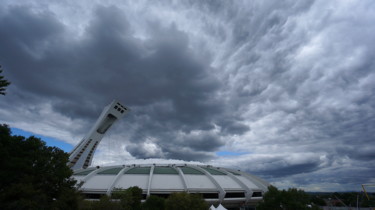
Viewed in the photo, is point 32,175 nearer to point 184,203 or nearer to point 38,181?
point 38,181

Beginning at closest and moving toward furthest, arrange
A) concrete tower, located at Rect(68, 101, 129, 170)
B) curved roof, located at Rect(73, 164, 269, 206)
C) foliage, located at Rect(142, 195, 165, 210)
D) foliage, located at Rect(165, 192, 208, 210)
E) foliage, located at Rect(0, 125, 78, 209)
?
foliage, located at Rect(0, 125, 78, 209) → foliage, located at Rect(165, 192, 208, 210) → foliage, located at Rect(142, 195, 165, 210) → curved roof, located at Rect(73, 164, 269, 206) → concrete tower, located at Rect(68, 101, 129, 170)

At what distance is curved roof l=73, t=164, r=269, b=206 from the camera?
42156 millimetres

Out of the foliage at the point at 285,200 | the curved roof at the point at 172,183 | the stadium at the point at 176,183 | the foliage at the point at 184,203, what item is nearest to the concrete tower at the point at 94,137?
the stadium at the point at 176,183

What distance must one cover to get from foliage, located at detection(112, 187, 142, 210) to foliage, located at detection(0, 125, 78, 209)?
27.8 feet

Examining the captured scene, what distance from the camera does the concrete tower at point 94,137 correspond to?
218ft

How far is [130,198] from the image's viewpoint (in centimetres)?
3362

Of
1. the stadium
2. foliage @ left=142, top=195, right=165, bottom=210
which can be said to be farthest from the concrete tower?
foliage @ left=142, top=195, right=165, bottom=210

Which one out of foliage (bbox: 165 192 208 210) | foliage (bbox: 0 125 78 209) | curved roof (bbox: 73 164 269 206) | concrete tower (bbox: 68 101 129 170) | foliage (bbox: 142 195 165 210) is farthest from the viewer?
concrete tower (bbox: 68 101 129 170)

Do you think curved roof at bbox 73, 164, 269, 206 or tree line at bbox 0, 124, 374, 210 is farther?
curved roof at bbox 73, 164, 269, 206

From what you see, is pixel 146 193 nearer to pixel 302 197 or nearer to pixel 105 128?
pixel 302 197

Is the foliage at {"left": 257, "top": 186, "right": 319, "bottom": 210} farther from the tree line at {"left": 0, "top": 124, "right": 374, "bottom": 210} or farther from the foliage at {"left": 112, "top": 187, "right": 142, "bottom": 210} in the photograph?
the foliage at {"left": 112, "top": 187, "right": 142, "bottom": 210}

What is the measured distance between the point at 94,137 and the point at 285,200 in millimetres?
58010

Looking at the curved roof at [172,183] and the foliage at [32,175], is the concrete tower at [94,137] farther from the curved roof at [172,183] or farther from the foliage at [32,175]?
the foliage at [32,175]

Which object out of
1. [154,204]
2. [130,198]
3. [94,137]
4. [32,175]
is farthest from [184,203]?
[94,137]
